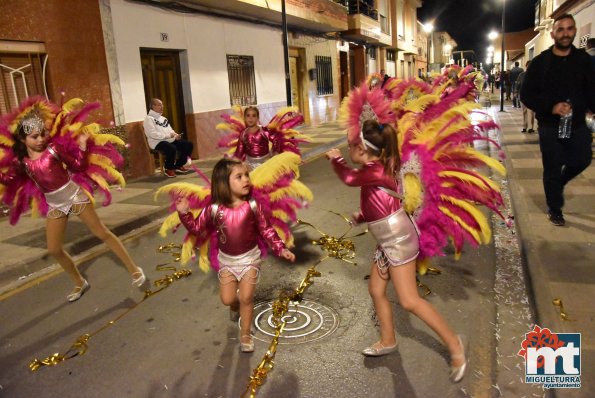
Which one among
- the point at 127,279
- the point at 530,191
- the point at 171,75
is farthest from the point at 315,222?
the point at 171,75

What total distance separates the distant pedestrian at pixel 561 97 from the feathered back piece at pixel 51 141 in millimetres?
4465

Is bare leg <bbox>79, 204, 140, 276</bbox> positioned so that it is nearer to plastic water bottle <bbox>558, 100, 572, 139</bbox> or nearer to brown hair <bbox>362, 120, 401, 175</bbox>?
brown hair <bbox>362, 120, 401, 175</bbox>

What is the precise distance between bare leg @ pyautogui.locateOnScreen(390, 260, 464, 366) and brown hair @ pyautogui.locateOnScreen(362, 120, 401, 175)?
1.99 ft

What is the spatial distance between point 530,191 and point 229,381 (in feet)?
18.6

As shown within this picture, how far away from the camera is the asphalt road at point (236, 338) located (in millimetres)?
2963

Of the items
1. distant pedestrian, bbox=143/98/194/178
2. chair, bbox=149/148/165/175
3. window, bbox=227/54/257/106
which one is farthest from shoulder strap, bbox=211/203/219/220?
window, bbox=227/54/257/106

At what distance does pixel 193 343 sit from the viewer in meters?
3.54

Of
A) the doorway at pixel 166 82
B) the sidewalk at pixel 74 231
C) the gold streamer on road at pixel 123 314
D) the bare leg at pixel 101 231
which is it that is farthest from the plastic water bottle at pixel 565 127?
the doorway at pixel 166 82

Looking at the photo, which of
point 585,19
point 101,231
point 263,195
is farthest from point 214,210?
point 585,19

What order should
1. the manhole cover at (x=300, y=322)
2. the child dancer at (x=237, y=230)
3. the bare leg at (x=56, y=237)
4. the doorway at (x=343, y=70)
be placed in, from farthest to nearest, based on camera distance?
the doorway at (x=343, y=70) < the bare leg at (x=56, y=237) < the manhole cover at (x=300, y=322) < the child dancer at (x=237, y=230)

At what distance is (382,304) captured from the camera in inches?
121

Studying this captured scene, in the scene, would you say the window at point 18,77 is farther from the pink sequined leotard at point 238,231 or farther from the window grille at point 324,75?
the window grille at point 324,75

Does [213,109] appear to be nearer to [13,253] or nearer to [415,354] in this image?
[13,253]

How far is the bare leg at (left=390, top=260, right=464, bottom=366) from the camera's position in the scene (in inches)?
111
